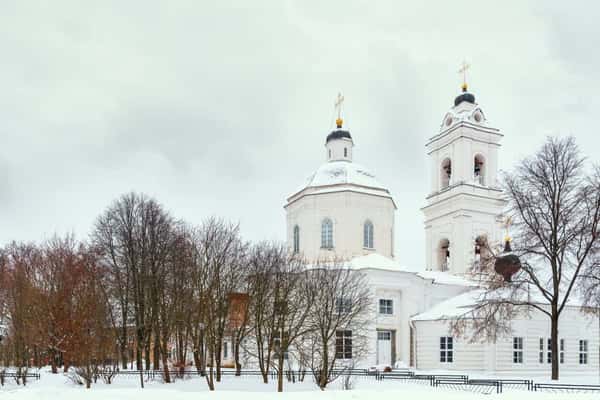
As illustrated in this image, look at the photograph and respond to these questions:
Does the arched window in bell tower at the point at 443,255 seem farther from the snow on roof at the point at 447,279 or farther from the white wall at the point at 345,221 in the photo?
the white wall at the point at 345,221

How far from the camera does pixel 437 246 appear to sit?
49000 mm

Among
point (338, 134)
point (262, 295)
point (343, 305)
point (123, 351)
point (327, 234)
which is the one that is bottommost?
point (123, 351)

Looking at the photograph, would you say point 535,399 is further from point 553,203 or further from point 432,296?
point 432,296

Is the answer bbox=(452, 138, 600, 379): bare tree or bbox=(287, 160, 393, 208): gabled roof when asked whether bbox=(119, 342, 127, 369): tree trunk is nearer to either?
bbox=(287, 160, 393, 208): gabled roof

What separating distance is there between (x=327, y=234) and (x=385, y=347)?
9336 mm

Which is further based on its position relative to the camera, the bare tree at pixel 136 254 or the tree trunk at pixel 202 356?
the bare tree at pixel 136 254

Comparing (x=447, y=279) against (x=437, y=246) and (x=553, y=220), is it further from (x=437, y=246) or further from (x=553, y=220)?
(x=553, y=220)

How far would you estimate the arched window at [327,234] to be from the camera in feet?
140

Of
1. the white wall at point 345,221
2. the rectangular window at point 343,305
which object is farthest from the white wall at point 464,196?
the rectangular window at point 343,305

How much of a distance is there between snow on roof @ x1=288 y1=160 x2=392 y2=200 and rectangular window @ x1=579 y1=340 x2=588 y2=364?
17.6 m

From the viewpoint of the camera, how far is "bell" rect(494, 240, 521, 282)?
93.5 ft

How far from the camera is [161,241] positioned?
4019cm

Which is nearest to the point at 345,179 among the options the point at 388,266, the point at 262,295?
the point at 388,266

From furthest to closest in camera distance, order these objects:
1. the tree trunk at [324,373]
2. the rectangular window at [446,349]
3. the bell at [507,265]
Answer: the rectangular window at [446,349]
the bell at [507,265]
the tree trunk at [324,373]
